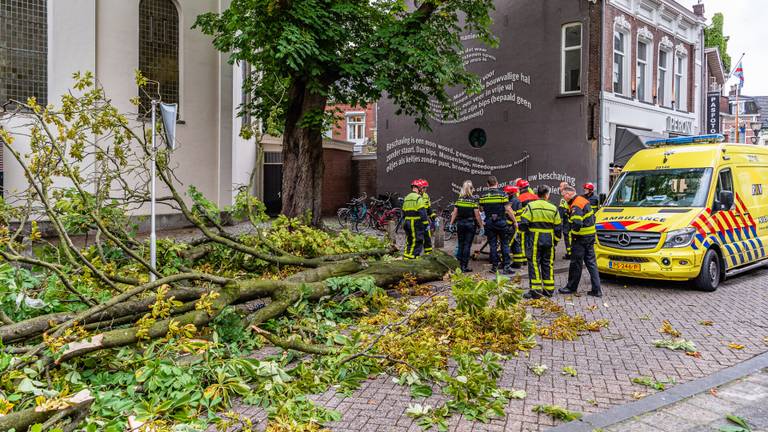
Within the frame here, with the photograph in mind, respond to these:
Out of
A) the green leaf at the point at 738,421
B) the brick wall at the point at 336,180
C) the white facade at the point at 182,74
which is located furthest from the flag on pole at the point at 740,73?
the green leaf at the point at 738,421

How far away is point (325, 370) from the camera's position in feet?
16.4

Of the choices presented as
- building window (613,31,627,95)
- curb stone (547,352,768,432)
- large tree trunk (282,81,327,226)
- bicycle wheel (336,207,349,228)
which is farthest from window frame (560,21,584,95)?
curb stone (547,352,768,432)

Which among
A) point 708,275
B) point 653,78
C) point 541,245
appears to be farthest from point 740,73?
point 541,245

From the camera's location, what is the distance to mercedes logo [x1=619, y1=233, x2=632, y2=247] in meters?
8.99

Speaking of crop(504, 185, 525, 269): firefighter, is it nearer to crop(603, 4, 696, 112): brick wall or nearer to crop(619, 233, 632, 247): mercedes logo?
crop(619, 233, 632, 247): mercedes logo

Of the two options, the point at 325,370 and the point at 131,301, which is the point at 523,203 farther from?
the point at 131,301

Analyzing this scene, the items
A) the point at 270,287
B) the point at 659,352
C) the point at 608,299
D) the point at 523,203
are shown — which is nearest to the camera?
the point at 659,352

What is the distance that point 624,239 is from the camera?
29.7ft

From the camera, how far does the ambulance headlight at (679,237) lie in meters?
8.58

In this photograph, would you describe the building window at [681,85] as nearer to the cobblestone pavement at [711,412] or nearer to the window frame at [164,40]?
the window frame at [164,40]

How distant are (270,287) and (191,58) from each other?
41.2 feet

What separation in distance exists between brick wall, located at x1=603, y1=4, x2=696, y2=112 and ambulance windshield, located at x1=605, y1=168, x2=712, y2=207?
8.21m

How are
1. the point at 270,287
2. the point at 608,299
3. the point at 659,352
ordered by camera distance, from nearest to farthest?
1. the point at 659,352
2. the point at 270,287
3. the point at 608,299

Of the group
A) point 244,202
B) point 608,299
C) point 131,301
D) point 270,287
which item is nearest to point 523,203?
point 608,299
